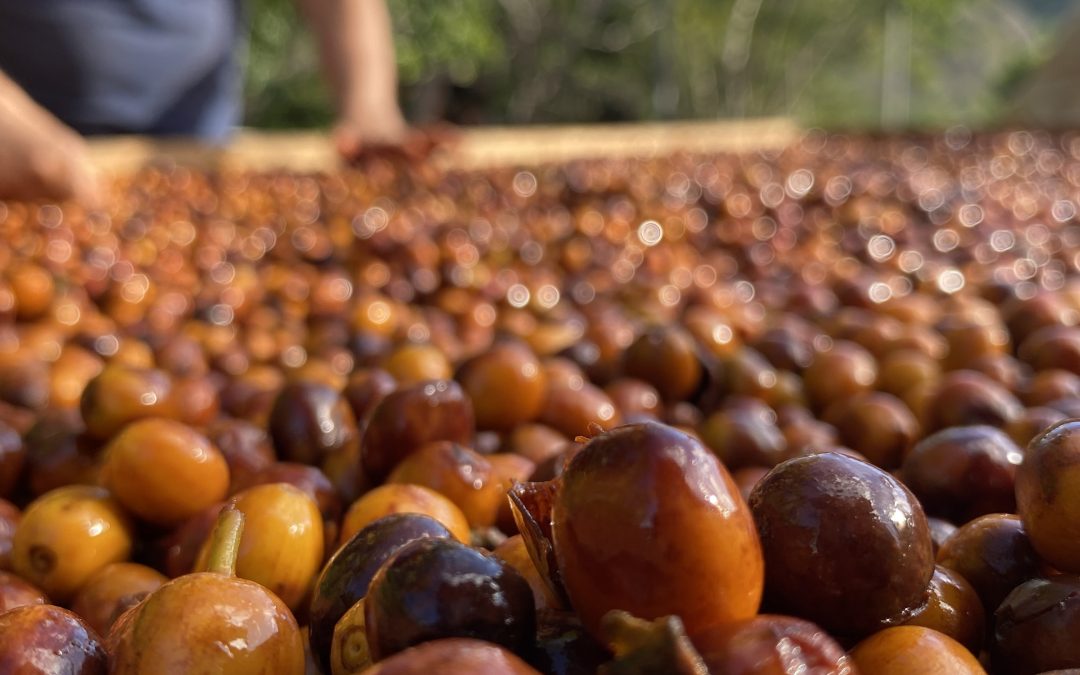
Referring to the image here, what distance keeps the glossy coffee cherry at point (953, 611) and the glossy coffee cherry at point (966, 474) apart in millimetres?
359

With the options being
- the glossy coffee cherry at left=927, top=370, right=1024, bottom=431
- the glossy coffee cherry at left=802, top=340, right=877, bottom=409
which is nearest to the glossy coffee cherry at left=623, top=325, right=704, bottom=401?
the glossy coffee cherry at left=802, top=340, right=877, bottom=409

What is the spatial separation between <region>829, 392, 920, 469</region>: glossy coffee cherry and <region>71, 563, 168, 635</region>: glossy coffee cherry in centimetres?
126

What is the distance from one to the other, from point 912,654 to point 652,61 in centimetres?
2386

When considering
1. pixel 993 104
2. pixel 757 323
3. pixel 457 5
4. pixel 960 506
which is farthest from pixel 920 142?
pixel 993 104

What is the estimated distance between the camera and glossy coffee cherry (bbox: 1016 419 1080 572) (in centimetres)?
98

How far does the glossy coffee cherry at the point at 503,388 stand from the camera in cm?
191

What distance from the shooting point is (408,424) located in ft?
4.93

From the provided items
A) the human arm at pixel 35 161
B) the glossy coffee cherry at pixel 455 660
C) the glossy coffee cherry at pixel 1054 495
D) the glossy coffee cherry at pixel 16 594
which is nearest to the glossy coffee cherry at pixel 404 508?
the glossy coffee cherry at pixel 16 594

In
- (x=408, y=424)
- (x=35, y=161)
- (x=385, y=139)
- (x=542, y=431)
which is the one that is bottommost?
(x=35, y=161)

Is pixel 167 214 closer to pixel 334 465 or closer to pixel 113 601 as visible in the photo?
pixel 334 465

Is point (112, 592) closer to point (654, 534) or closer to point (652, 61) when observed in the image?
point (654, 534)

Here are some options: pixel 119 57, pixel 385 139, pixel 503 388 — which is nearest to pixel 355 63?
pixel 385 139

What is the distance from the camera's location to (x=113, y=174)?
16.5 ft

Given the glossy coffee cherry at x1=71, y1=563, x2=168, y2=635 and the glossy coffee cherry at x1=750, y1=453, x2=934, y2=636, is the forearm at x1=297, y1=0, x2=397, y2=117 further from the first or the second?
the glossy coffee cherry at x1=750, y1=453, x2=934, y2=636
